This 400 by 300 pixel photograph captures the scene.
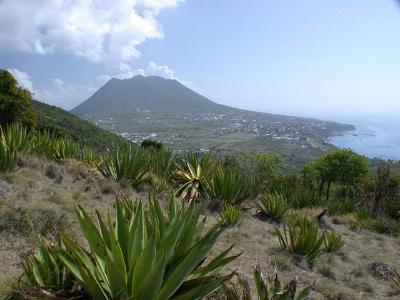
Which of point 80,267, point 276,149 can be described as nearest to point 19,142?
point 80,267

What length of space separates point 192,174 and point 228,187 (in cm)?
133

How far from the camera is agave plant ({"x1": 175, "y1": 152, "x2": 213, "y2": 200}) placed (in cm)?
1018

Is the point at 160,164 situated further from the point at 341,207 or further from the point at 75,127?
the point at 75,127

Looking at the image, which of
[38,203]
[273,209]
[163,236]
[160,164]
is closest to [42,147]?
[160,164]

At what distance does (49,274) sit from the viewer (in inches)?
136

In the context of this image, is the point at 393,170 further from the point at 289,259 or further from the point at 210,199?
the point at 289,259

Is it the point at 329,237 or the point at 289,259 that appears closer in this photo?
the point at 289,259

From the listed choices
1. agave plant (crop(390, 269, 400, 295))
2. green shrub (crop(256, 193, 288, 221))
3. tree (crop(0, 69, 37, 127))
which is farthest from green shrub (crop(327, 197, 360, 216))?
tree (crop(0, 69, 37, 127))

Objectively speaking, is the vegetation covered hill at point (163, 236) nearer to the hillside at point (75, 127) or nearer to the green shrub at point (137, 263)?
the green shrub at point (137, 263)

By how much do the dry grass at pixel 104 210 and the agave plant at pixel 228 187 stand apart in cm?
68

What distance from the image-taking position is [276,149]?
5128 inches

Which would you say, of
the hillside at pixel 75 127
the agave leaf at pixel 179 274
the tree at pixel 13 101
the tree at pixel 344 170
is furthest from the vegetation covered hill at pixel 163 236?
the hillside at pixel 75 127

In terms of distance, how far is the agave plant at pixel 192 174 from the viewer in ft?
33.4

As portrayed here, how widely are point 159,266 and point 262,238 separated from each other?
534 centimetres
